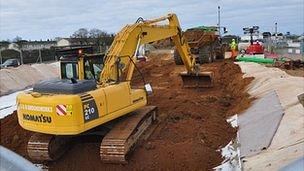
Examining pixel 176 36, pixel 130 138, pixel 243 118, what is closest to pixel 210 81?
pixel 176 36

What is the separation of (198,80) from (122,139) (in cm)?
849

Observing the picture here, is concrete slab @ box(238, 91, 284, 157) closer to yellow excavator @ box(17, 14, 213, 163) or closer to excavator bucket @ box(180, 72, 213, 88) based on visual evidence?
yellow excavator @ box(17, 14, 213, 163)

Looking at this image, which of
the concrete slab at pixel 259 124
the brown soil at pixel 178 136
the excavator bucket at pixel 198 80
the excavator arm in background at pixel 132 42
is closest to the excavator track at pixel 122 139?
the brown soil at pixel 178 136

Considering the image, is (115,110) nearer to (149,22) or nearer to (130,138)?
(130,138)

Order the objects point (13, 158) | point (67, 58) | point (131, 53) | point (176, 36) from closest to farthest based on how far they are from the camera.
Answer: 1. point (13, 158)
2. point (67, 58)
3. point (131, 53)
4. point (176, 36)

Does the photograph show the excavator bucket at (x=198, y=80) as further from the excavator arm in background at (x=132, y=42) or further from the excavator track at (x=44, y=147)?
the excavator track at (x=44, y=147)

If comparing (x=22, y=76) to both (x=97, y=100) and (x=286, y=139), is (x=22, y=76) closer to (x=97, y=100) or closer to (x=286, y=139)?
(x=97, y=100)

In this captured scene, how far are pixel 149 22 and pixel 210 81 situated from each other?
5063 mm

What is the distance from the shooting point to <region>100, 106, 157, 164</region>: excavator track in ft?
27.9

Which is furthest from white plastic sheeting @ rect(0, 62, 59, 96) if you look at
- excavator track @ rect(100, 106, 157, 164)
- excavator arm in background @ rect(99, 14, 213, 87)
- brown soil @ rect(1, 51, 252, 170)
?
excavator track @ rect(100, 106, 157, 164)

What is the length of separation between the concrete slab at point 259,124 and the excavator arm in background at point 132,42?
119 inches

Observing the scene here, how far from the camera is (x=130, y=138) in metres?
8.84

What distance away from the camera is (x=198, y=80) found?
1659cm

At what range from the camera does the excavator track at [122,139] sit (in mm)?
8500
